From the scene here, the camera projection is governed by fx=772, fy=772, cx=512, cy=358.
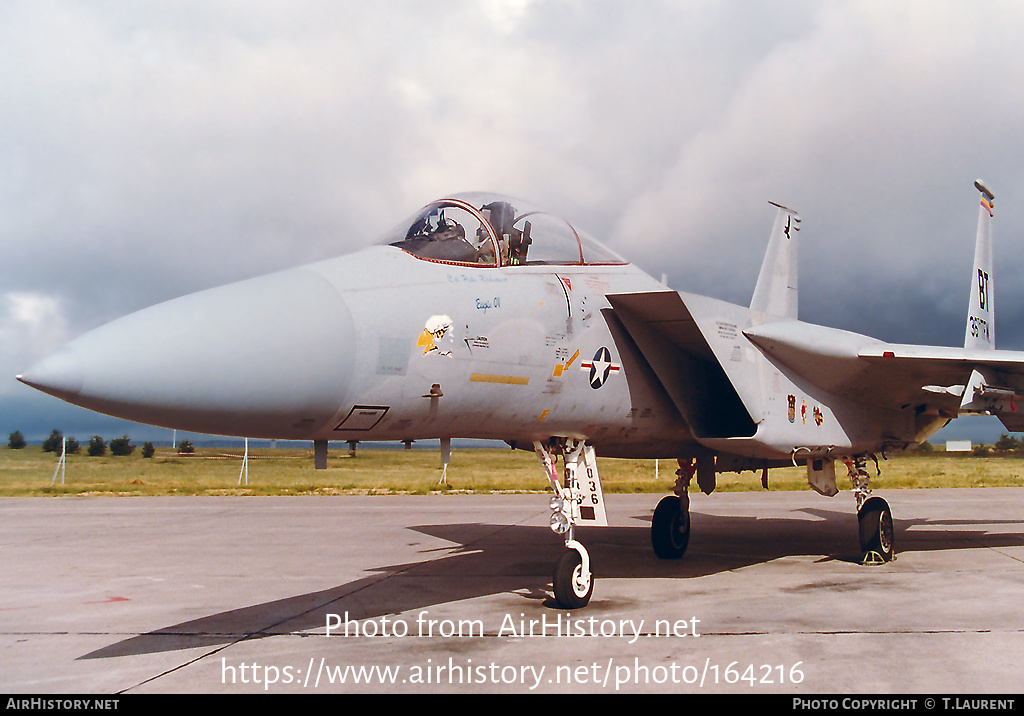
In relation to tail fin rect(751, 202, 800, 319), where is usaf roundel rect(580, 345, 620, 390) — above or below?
below

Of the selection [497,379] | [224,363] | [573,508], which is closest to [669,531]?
[573,508]

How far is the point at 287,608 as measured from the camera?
669cm

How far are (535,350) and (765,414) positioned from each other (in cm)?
293

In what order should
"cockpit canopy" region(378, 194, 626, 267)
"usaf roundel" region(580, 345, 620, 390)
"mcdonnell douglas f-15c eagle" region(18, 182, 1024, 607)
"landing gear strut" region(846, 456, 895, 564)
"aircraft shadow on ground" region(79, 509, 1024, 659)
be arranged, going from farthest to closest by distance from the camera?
"landing gear strut" region(846, 456, 895, 564), "usaf roundel" region(580, 345, 620, 390), "aircraft shadow on ground" region(79, 509, 1024, 659), "cockpit canopy" region(378, 194, 626, 267), "mcdonnell douglas f-15c eagle" region(18, 182, 1024, 607)

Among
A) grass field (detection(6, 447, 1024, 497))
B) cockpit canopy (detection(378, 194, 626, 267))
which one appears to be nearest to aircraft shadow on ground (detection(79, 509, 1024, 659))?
cockpit canopy (detection(378, 194, 626, 267))

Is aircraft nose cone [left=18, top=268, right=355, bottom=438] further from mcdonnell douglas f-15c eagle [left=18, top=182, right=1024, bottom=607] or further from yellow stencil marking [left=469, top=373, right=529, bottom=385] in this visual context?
yellow stencil marking [left=469, top=373, right=529, bottom=385]

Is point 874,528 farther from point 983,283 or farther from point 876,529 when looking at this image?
point 983,283

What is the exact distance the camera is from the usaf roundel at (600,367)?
6359 millimetres

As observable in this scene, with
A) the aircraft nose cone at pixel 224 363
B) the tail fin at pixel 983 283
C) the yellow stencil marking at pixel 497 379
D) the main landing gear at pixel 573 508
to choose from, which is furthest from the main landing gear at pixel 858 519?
the aircraft nose cone at pixel 224 363

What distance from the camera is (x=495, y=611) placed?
21.2ft

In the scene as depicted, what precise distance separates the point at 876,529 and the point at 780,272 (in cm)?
383

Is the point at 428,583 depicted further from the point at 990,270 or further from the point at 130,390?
the point at 990,270

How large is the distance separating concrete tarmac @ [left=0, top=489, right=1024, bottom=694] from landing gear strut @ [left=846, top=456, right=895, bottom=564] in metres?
0.22

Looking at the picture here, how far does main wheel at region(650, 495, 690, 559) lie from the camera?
31.5 ft
